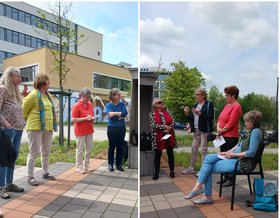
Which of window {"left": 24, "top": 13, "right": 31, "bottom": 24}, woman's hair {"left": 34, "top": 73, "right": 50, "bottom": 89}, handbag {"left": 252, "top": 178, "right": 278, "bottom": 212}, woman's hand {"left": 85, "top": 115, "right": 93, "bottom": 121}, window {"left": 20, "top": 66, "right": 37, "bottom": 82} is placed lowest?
handbag {"left": 252, "top": 178, "right": 278, "bottom": 212}

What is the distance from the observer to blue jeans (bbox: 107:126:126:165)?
3314 mm

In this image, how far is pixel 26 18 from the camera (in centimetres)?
389

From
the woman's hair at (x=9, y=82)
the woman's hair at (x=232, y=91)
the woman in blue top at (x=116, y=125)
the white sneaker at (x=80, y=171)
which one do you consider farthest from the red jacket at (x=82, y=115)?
the woman's hair at (x=232, y=91)

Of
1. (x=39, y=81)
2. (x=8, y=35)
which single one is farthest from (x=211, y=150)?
(x=8, y=35)

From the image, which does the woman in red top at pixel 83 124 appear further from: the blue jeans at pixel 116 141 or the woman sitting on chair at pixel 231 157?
the woman sitting on chair at pixel 231 157

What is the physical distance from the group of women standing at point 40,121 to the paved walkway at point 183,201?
1059 mm

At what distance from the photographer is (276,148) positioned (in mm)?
2064

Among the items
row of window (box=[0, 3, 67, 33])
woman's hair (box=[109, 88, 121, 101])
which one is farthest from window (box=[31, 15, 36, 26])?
woman's hair (box=[109, 88, 121, 101])

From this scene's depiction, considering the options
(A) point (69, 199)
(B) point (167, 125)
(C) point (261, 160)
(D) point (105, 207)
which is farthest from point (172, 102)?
(A) point (69, 199)

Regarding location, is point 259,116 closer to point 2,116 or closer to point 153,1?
point 153,1

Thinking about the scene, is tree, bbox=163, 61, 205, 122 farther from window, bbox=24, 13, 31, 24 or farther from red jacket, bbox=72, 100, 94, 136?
window, bbox=24, 13, 31, 24

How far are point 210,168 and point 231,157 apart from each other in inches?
7.4

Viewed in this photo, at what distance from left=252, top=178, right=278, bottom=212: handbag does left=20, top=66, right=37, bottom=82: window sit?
7.65ft

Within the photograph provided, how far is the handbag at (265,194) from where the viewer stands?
6.40 feet
